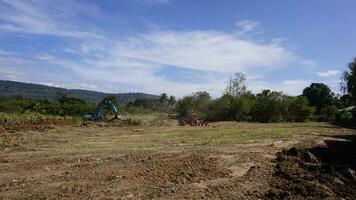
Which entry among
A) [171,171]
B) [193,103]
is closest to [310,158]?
[171,171]

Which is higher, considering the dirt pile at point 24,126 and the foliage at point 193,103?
the foliage at point 193,103

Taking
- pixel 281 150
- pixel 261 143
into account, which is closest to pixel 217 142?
pixel 261 143

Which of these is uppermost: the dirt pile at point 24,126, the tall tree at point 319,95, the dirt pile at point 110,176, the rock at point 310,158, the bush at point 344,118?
the tall tree at point 319,95

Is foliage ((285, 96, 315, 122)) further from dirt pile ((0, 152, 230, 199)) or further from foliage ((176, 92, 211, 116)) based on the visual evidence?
dirt pile ((0, 152, 230, 199))

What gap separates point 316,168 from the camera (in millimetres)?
13625

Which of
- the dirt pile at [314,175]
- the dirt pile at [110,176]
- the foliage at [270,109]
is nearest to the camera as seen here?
the dirt pile at [110,176]

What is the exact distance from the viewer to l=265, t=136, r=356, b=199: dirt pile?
422 inches

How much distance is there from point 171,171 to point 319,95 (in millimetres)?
52547

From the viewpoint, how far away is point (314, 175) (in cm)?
1259

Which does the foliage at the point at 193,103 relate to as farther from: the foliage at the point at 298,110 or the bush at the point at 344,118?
the bush at the point at 344,118

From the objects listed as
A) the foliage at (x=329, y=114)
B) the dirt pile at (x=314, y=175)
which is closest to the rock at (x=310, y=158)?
the dirt pile at (x=314, y=175)

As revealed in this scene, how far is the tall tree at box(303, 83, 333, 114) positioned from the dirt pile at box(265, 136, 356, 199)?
4418 centimetres

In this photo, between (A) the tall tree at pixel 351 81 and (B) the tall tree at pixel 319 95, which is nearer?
(A) the tall tree at pixel 351 81

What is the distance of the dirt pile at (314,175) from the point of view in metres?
10.7
